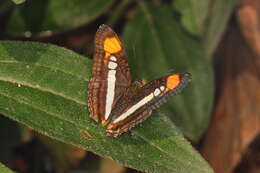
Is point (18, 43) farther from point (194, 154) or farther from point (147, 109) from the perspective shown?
point (194, 154)

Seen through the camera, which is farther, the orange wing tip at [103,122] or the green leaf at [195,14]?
the green leaf at [195,14]

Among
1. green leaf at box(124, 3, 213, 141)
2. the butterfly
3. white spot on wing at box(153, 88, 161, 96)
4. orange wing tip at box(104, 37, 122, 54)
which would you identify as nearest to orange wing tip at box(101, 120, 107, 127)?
the butterfly

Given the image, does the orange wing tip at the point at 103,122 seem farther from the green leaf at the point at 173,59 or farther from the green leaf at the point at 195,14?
the green leaf at the point at 195,14

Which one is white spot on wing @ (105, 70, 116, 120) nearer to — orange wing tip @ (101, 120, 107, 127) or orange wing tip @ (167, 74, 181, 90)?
orange wing tip @ (101, 120, 107, 127)

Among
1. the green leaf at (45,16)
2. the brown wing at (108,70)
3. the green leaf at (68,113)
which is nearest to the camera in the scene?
the green leaf at (68,113)

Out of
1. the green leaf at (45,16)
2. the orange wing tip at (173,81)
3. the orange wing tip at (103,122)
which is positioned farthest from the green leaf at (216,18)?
the orange wing tip at (103,122)

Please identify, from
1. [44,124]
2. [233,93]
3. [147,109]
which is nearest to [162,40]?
[233,93]

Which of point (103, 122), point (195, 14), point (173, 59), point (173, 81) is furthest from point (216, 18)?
point (103, 122)

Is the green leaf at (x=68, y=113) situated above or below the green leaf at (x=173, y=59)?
above
